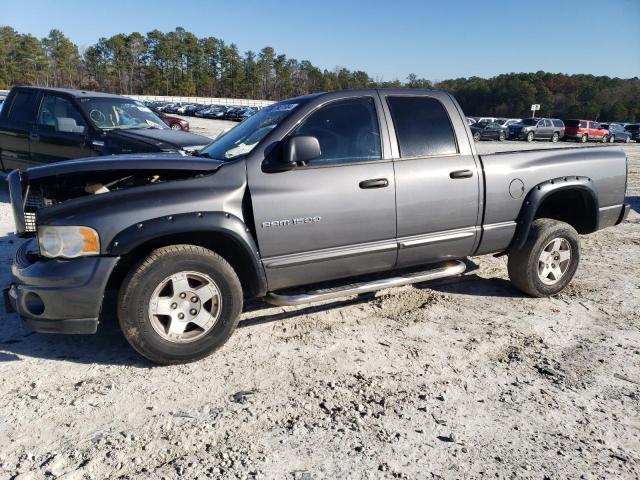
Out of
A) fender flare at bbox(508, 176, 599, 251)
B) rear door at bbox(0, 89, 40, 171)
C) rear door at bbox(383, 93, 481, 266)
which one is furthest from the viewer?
rear door at bbox(0, 89, 40, 171)

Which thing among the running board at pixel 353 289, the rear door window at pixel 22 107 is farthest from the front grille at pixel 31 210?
the rear door window at pixel 22 107

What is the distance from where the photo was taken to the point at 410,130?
13.2 ft

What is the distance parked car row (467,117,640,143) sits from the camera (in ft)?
115

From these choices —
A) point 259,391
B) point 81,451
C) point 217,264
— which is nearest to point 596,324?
point 259,391

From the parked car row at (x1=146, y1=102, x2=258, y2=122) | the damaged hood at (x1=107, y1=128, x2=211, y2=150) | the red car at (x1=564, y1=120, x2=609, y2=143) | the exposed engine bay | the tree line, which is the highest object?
the tree line

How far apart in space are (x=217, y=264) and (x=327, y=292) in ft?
2.77

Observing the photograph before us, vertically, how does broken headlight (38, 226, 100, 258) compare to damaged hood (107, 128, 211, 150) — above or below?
below

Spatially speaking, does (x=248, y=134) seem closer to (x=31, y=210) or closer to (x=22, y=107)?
(x=31, y=210)

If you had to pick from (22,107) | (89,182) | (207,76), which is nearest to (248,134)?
(89,182)

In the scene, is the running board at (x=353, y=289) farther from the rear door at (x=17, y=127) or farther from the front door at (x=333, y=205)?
the rear door at (x=17, y=127)

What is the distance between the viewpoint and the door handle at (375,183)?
368 centimetres

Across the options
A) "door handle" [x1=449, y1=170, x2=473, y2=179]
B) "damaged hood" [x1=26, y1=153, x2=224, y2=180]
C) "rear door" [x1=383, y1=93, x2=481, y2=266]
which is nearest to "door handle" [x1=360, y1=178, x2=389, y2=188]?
"rear door" [x1=383, y1=93, x2=481, y2=266]

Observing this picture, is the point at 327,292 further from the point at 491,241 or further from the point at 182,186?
the point at 491,241

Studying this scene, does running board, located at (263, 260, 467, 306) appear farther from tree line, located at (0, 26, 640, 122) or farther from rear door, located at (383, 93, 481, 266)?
tree line, located at (0, 26, 640, 122)
